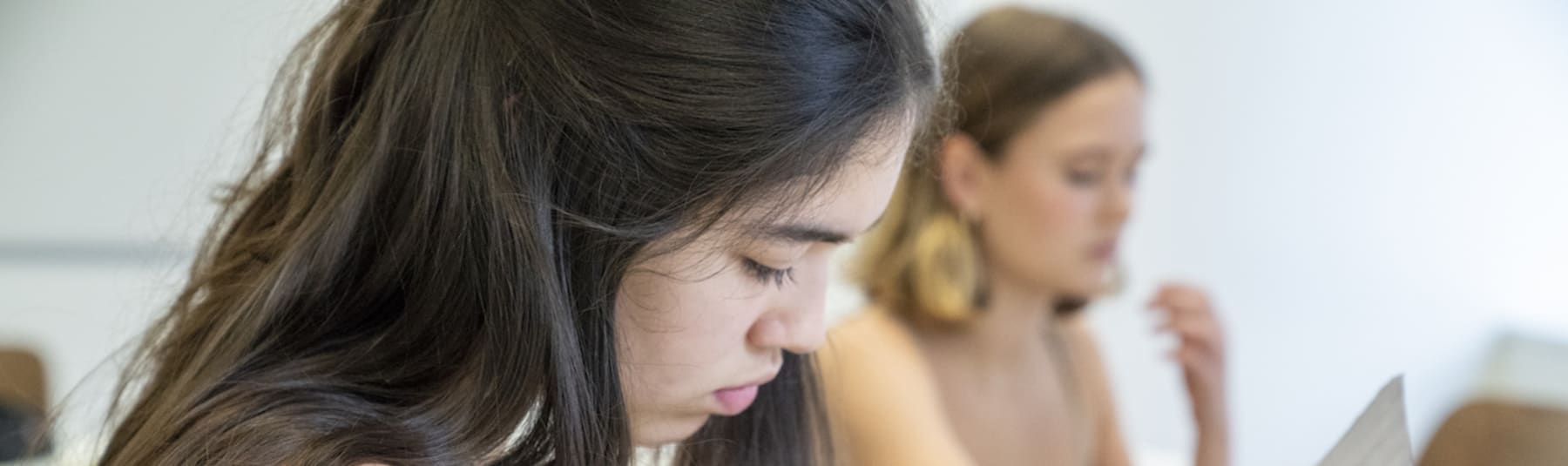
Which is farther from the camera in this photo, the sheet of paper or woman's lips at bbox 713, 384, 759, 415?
woman's lips at bbox 713, 384, 759, 415

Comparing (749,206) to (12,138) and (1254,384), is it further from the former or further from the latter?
(12,138)

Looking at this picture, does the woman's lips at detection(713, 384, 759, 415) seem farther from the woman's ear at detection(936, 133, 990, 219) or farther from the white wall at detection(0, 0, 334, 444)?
the white wall at detection(0, 0, 334, 444)

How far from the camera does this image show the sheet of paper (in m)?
0.42

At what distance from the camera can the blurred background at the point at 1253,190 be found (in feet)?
1.65

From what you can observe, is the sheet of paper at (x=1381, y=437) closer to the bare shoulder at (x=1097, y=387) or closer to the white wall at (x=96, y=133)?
the bare shoulder at (x=1097, y=387)

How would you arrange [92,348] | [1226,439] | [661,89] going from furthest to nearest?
[92,348] < [1226,439] < [661,89]

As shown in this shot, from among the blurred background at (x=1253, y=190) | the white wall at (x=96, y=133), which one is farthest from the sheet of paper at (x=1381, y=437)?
the white wall at (x=96, y=133)

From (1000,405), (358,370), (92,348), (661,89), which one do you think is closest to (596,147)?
(661,89)

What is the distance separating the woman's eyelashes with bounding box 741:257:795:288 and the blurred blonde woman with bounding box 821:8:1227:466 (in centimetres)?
18

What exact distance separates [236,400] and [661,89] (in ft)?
0.63

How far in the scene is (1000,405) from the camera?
0.74 m

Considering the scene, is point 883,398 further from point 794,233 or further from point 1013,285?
point 794,233

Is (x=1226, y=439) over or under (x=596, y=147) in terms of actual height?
under

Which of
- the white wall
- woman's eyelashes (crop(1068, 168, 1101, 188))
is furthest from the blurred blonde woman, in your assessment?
the white wall
